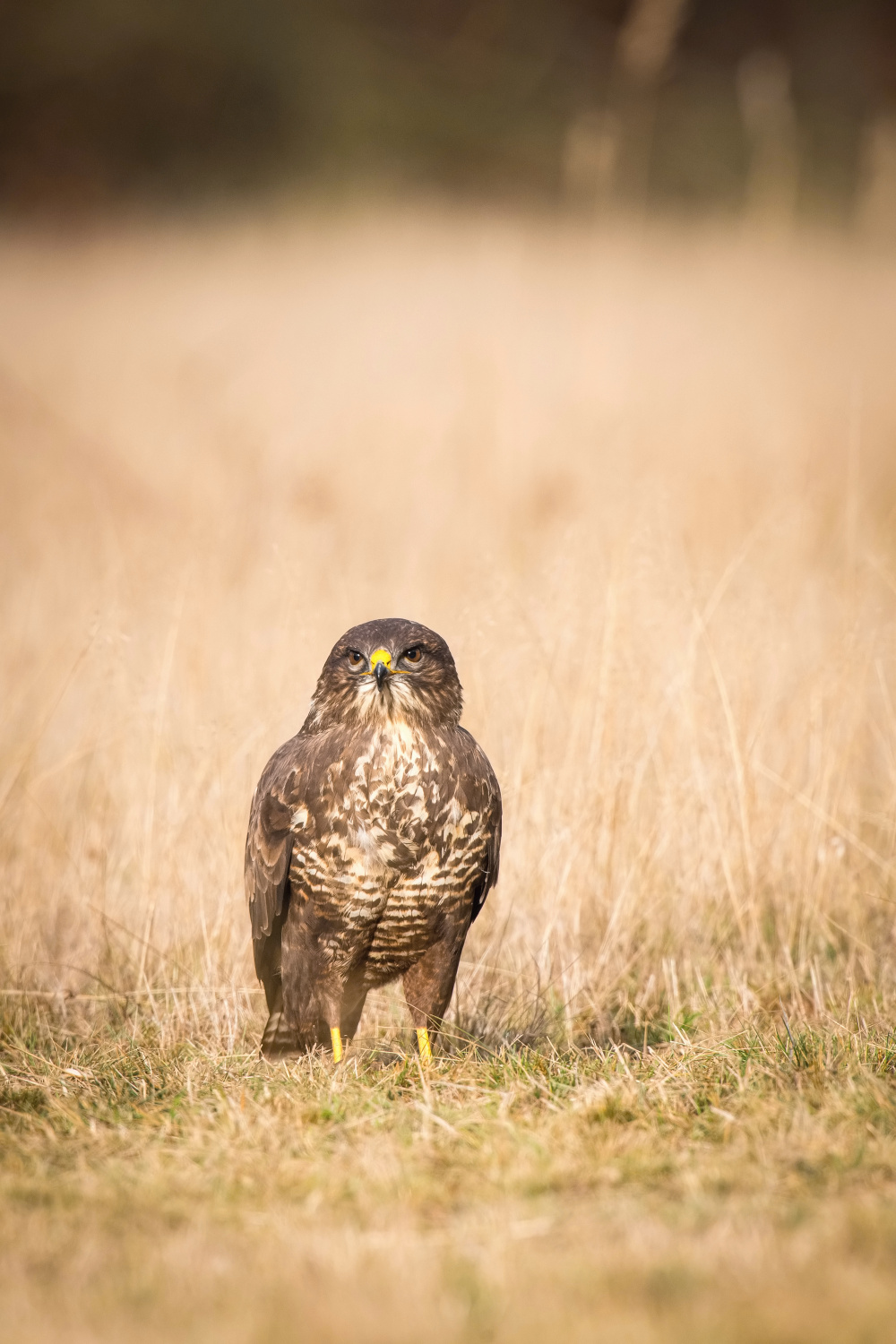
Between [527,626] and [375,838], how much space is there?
1836 millimetres

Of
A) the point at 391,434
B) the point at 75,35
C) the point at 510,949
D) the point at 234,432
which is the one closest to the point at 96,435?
the point at 234,432

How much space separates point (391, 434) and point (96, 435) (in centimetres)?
228

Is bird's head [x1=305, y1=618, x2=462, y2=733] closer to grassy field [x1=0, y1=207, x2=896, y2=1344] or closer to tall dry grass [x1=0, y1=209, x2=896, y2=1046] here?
grassy field [x1=0, y1=207, x2=896, y2=1344]

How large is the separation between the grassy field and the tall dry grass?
1.0 inches

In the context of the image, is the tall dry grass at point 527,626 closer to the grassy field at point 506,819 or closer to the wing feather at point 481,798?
the grassy field at point 506,819

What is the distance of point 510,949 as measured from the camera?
14.9 ft

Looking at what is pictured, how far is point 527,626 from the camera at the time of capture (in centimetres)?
511

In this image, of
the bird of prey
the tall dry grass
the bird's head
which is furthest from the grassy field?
the bird's head

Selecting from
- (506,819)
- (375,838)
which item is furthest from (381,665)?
(506,819)

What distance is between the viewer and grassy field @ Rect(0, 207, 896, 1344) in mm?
2277

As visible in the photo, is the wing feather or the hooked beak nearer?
the hooked beak

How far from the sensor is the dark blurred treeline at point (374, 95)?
1703 cm

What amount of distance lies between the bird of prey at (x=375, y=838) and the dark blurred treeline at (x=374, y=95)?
44.8 feet

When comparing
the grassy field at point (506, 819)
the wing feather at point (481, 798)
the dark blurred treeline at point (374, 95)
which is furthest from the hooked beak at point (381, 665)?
the dark blurred treeline at point (374, 95)
